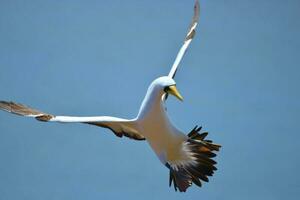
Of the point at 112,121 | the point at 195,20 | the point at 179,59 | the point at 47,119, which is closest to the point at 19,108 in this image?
the point at 47,119

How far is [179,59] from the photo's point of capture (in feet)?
3.18

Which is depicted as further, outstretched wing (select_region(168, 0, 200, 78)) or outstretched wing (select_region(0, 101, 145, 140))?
outstretched wing (select_region(168, 0, 200, 78))

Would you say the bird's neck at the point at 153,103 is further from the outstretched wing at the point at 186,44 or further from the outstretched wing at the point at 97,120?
the outstretched wing at the point at 186,44

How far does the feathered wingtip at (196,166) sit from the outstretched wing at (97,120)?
82 millimetres

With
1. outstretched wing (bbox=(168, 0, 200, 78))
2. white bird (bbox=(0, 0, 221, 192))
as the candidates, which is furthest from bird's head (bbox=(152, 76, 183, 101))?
outstretched wing (bbox=(168, 0, 200, 78))

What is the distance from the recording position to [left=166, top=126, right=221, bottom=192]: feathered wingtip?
0.79 meters

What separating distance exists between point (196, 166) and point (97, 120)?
16cm

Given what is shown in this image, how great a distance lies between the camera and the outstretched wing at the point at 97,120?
2.68 ft

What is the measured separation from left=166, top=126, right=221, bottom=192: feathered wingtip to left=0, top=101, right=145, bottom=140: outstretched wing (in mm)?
82

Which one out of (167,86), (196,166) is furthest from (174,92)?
(196,166)

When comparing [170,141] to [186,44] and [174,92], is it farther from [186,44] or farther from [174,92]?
[186,44]

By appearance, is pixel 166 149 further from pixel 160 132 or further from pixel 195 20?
pixel 195 20

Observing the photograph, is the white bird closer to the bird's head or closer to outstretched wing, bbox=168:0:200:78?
the bird's head

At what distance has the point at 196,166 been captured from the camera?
0.81 metres
